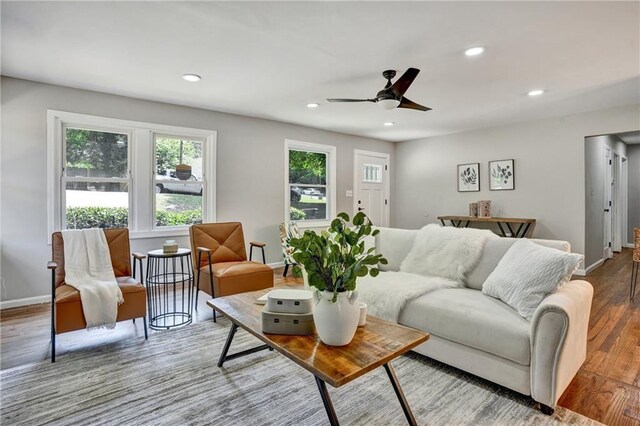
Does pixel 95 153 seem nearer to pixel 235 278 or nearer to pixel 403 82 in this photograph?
pixel 235 278

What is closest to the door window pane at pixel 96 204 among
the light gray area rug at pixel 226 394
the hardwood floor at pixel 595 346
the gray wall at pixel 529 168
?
the hardwood floor at pixel 595 346

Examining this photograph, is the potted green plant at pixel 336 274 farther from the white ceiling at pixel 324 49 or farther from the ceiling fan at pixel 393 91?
the ceiling fan at pixel 393 91

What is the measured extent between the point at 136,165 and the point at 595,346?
16.2 feet

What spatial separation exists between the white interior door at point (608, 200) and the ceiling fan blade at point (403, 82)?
16.2 feet

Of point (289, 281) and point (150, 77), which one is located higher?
point (150, 77)

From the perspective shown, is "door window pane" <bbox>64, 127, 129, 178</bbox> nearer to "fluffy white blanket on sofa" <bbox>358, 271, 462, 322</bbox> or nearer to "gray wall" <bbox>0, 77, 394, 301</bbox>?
"gray wall" <bbox>0, 77, 394, 301</bbox>

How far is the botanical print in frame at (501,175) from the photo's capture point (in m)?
5.50

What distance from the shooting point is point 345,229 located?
1.56 m

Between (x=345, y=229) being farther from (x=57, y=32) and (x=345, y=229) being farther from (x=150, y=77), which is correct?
(x=150, y=77)

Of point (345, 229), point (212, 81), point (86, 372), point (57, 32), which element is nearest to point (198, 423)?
point (86, 372)

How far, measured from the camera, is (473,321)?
1.98 m

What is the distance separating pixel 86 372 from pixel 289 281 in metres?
2.57

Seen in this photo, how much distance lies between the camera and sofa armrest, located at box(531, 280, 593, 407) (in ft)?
5.43

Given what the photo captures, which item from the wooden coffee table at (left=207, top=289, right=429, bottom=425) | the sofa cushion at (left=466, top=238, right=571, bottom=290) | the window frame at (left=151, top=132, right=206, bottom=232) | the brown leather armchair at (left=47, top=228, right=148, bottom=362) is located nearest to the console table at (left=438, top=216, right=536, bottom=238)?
the sofa cushion at (left=466, top=238, right=571, bottom=290)
